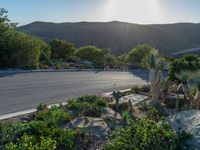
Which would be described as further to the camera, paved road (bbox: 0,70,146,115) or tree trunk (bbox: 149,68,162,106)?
paved road (bbox: 0,70,146,115)

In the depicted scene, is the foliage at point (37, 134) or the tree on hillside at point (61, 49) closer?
the foliage at point (37, 134)

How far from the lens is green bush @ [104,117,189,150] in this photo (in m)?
5.93

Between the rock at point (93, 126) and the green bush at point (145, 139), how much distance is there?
1592 millimetres

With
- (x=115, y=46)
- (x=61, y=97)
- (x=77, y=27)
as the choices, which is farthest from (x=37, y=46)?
(x=77, y=27)

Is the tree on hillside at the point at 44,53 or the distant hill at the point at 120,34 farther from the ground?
the distant hill at the point at 120,34

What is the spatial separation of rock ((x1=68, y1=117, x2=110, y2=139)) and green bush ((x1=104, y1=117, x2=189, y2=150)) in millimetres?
1592

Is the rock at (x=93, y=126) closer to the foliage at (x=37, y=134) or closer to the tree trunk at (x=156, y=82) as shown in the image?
the foliage at (x=37, y=134)

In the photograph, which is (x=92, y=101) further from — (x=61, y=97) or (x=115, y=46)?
(x=115, y=46)

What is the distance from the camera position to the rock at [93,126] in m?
8.07

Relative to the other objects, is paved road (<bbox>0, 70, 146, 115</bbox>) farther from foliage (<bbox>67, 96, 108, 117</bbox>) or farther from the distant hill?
the distant hill

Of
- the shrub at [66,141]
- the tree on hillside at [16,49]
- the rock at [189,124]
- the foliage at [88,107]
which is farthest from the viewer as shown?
the tree on hillside at [16,49]

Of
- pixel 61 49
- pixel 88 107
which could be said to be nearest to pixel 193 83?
pixel 88 107

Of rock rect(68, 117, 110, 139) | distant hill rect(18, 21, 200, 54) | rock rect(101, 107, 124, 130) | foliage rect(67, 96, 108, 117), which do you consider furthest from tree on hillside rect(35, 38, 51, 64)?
distant hill rect(18, 21, 200, 54)

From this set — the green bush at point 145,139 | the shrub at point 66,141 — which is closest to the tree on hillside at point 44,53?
the shrub at point 66,141
